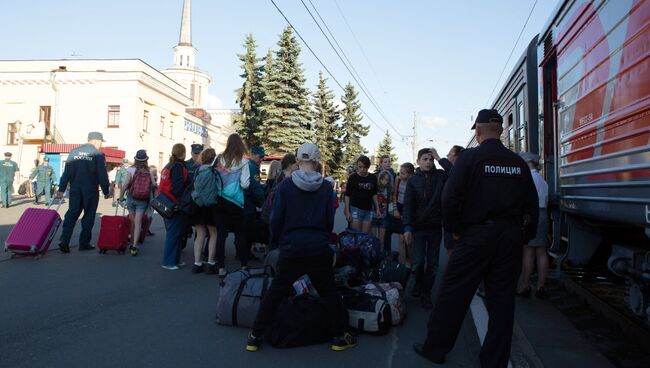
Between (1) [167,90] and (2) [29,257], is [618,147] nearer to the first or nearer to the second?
(2) [29,257]

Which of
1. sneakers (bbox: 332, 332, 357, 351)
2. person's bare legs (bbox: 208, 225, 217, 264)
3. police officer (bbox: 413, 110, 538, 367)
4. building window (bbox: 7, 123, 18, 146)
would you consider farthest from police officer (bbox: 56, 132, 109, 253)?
building window (bbox: 7, 123, 18, 146)

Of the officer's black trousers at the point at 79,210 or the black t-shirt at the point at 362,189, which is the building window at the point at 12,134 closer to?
the officer's black trousers at the point at 79,210

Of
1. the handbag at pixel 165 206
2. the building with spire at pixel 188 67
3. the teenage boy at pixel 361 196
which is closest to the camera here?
the handbag at pixel 165 206

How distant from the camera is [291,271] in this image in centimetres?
428

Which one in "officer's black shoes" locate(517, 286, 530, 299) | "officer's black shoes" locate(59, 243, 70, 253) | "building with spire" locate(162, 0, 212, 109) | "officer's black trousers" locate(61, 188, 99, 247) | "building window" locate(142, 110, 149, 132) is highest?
"building with spire" locate(162, 0, 212, 109)

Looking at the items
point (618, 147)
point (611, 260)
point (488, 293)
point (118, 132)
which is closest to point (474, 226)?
point (488, 293)

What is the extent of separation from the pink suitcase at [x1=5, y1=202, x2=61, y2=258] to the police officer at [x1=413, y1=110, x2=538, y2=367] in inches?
273

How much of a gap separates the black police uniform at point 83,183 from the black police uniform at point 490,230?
23.2 ft

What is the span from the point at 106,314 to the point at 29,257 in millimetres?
3951

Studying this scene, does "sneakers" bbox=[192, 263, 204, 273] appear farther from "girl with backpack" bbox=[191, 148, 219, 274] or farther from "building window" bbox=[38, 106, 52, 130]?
"building window" bbox=[38, 106, 52, 130]

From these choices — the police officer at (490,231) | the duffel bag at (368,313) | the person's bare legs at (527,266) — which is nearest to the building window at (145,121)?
the person's bare legs at (527,266)

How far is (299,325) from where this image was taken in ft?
14.9

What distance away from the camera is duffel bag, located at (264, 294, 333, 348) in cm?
450

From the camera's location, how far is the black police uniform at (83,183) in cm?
896
